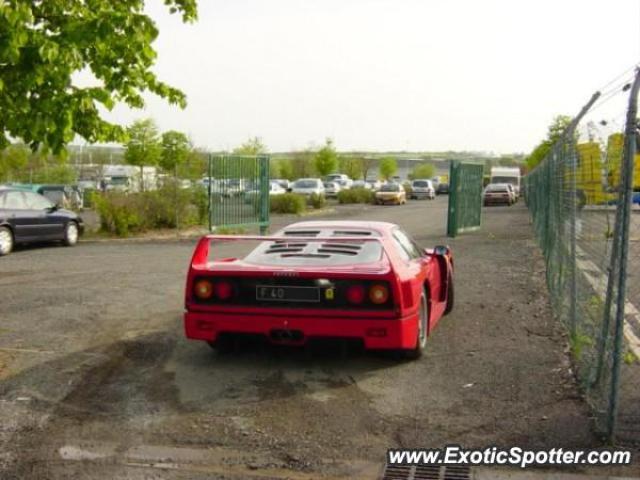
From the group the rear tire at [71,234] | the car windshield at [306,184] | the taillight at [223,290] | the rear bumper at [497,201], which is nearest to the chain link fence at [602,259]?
the taillight at [223,290]

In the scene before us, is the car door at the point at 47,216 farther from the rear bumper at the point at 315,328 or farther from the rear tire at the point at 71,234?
the rear bumper at the point at 315,328

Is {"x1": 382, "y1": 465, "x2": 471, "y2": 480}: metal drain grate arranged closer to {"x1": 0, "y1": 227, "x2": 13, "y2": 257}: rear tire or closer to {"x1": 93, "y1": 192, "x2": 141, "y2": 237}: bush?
{"x1": 0, "y1": 227, "x2": 13, "y2": 257}: rear tire

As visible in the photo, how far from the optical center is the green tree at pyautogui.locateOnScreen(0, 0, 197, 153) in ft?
18.7

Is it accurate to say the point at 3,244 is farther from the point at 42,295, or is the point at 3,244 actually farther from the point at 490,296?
the point at 490,296

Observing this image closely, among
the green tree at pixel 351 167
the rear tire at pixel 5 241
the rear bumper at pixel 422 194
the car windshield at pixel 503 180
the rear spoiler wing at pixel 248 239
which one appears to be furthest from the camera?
the green tree at pixel 351 167

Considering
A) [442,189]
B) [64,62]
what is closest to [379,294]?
[64,62]

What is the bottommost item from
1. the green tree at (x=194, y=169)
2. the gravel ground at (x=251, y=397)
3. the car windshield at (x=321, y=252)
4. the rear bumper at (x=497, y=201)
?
the rear bumper at (x=497, y=201)

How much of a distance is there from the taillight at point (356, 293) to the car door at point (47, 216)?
530 inches

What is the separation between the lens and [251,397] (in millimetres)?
5840

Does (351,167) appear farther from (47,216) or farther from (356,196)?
(47,216)

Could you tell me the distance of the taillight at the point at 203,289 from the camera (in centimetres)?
661

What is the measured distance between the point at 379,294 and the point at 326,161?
68.1 meters

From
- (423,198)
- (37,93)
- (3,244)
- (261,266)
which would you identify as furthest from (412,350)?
(423,198)

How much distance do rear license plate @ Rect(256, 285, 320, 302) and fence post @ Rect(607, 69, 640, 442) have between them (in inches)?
93.4
